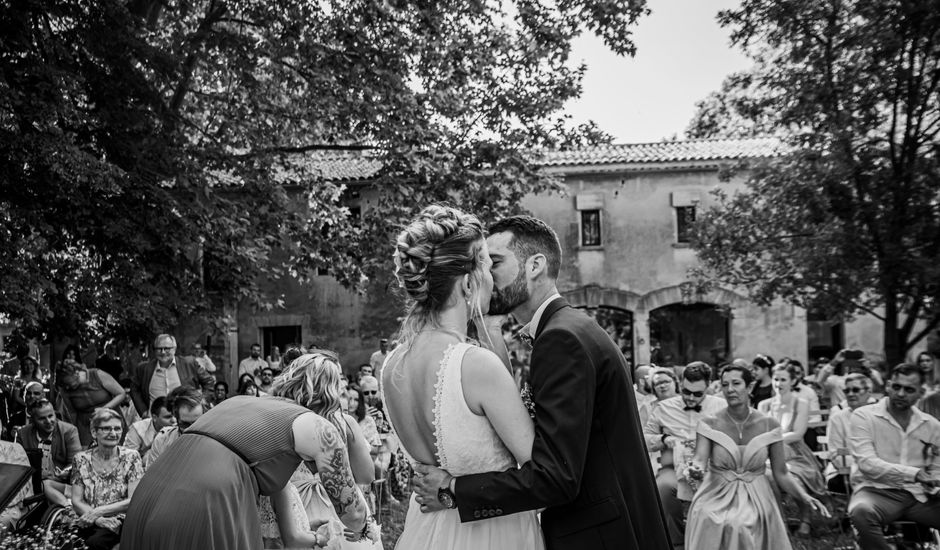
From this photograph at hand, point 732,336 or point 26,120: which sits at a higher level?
point 26,120

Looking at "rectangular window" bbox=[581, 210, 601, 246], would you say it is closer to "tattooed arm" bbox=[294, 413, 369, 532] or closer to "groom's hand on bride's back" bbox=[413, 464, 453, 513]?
"tattooed arm" bbox=[294, 413, 369, 532]

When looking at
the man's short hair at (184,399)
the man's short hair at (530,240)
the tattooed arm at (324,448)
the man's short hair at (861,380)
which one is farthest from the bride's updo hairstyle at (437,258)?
the man's short hair at (861,380)

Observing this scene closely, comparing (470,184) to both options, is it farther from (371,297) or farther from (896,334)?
(371,297)

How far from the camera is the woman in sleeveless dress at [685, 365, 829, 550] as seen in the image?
6.39m

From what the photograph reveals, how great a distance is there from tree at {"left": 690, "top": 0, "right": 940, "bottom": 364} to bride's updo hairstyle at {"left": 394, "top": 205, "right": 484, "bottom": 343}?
385 inches

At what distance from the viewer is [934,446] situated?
726cm

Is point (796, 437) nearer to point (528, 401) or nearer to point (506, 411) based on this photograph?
point (528, 401)

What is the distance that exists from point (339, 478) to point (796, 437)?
20.7ft

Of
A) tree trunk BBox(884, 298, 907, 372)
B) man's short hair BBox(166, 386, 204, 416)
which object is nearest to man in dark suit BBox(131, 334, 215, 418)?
man's short hair BBox(166, 386, 204, 416)

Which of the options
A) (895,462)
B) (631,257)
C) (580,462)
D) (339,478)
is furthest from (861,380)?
(631,257)

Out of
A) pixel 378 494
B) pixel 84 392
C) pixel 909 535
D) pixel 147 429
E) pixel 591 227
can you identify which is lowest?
pixel 378 494

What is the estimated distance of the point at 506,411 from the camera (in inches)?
105

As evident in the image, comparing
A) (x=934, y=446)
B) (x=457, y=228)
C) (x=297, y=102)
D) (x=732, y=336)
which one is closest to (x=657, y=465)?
(x=934, y=446)

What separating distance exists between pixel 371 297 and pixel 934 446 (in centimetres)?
2243
